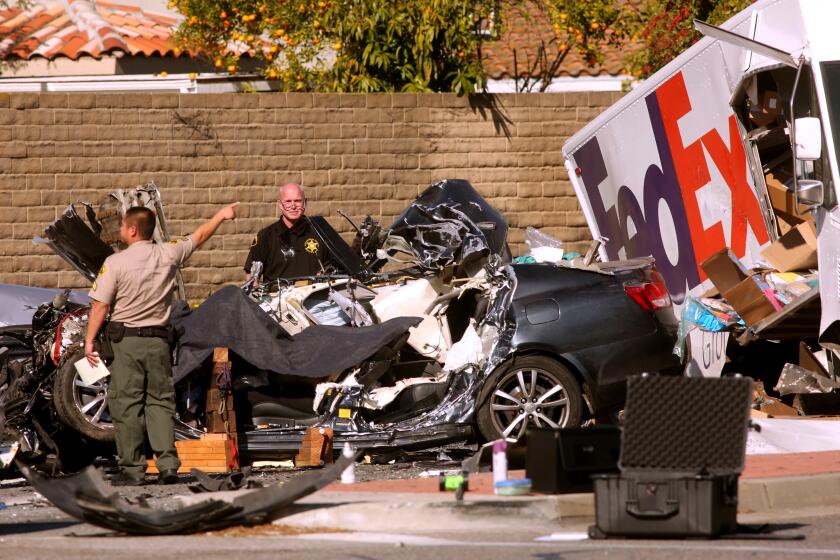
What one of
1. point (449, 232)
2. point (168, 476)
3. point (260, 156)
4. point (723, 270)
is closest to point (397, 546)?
point (168, 476)

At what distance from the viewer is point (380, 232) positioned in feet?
36.5

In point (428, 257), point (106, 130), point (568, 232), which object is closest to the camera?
point (428, 257)

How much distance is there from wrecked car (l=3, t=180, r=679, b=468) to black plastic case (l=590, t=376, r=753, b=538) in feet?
9.57

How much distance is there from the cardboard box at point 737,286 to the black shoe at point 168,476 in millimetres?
4290

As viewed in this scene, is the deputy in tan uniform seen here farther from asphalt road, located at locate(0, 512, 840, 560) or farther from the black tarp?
asphalt road, located at locate(0, 512, 840, 560)

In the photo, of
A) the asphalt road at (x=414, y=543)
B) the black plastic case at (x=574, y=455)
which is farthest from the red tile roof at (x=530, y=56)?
the asphalt road at (x=414, y=543)

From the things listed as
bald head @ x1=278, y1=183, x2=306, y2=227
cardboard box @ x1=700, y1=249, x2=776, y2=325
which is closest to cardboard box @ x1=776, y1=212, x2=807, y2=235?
cardboard box @ x1=700, y1=249, x2=776, y2=325

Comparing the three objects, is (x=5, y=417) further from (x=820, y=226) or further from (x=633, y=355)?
(x=820, y=226)

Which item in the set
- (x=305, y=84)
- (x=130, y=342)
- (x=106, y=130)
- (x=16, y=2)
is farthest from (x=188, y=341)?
(x=16, y=2)

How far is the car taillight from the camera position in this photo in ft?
34.3

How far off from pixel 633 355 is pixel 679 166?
9.67ft

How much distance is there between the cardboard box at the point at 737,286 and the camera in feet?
36.4

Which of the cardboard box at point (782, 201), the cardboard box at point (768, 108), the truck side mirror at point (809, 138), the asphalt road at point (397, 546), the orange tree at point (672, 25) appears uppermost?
the orange tree at point (672, 25)

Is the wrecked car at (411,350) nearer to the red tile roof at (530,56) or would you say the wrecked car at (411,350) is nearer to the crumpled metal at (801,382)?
the crumpled metal at (801,382)
